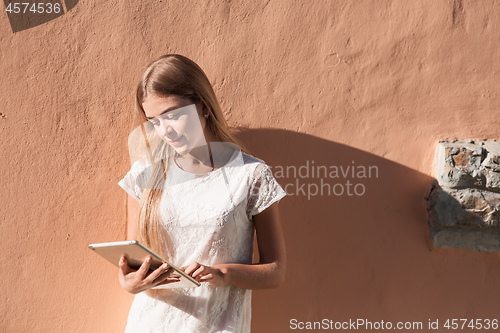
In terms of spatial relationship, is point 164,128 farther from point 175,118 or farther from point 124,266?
point 124,266

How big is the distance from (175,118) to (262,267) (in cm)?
58

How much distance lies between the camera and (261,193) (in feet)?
6.49

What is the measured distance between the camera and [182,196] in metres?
2.03

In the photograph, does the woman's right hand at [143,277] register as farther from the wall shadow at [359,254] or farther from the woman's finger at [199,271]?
the wall shadow at [359,254]

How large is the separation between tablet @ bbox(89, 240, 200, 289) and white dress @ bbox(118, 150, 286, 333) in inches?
5.1

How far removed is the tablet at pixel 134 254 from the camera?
1655 mm

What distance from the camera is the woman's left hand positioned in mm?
1807

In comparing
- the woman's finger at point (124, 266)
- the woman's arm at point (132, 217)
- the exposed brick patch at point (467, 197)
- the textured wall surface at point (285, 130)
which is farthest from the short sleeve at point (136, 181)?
the exposed brick patch at point (467, 197)

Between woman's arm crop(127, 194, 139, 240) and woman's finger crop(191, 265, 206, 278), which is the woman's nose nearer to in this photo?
woman's arm crop(127, 194, 139, 240)

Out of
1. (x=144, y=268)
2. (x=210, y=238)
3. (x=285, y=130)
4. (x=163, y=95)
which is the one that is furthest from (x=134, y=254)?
(x=285, y=130)

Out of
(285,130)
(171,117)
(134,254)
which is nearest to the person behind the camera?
(134,254)

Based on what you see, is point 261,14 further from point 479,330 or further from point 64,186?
point 479,330

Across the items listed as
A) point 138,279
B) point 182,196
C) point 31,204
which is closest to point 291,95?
point 182,196

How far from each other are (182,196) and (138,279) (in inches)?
13.8
